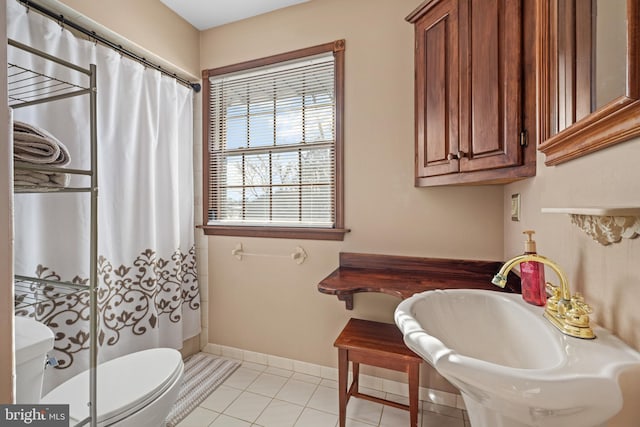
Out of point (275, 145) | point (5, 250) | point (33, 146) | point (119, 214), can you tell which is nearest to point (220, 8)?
point (275, 145)

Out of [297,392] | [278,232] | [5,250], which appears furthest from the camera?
[278,232]

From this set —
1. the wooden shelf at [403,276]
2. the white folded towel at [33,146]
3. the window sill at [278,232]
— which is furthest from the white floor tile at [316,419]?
the white folded towel at [33,146]

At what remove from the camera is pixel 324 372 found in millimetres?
1933

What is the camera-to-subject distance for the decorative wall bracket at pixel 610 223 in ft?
1.61

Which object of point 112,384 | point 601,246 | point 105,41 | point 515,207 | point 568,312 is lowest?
point 112,384

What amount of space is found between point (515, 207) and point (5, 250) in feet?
5.89

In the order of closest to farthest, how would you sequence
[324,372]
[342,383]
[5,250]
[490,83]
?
[5,250] → [490,83] → [342,383] → [324,372]

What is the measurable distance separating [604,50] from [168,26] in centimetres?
244

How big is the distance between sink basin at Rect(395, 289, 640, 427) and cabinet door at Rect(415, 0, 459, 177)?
738 mm

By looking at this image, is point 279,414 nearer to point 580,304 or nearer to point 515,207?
point 580,304

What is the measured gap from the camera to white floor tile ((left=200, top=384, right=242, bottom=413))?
1.69 metres

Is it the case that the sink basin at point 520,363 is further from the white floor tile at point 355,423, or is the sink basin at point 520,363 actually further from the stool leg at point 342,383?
the white floor tile at point 355,423

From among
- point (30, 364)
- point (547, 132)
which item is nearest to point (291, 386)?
point (30, 364)

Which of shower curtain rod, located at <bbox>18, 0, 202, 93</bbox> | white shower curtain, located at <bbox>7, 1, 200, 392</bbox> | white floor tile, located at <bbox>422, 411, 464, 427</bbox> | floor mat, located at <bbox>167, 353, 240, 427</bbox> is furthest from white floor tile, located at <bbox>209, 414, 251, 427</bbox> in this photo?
shower curtain rod, located at <bbox>18, 0, 202, 93</bbox>
